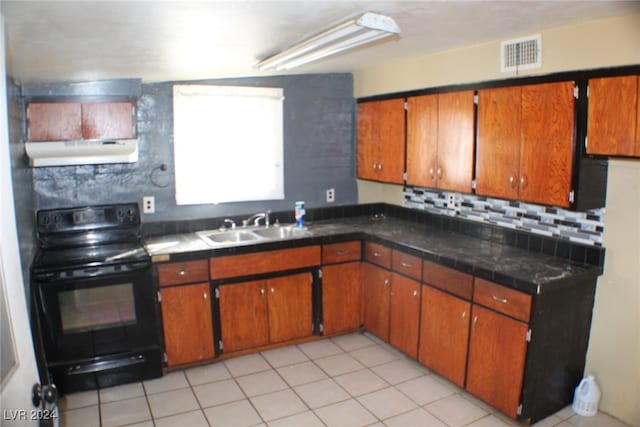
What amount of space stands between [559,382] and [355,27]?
2.32 meters

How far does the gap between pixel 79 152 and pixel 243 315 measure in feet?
5.31

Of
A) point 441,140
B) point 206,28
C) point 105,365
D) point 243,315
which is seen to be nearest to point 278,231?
point 243,315

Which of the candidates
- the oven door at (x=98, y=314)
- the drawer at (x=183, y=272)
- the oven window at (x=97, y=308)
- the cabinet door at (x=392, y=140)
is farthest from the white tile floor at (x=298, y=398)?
the cabinet door at (x=392, y=140)

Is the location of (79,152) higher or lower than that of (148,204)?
higher

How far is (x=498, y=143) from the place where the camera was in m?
3.02

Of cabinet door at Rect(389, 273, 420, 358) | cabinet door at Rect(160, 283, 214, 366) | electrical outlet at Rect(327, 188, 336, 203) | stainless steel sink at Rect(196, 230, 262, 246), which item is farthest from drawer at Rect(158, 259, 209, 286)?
electrical outlet at Rect(327, 188, 336, 203)

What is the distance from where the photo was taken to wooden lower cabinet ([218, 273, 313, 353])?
3453 millimetres

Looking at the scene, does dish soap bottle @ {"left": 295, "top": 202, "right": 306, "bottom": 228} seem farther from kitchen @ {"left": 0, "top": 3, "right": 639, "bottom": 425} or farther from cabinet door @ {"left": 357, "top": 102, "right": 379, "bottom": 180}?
cabinet door @ {"left": 357, "top": 102, "right": 379, "bottom": 180}

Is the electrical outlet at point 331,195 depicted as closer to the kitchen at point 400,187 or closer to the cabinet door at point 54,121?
the kitchen at point 400,187

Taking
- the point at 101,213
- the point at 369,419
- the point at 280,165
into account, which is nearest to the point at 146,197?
the point at 101,213

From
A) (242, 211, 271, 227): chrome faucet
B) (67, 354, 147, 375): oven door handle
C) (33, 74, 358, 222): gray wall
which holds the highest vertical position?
(33, 74, 358, 222): gray wall

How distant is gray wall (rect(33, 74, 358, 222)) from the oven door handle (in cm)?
109

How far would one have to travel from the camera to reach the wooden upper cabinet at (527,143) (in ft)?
8.64

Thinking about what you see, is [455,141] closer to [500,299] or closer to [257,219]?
[500,299]
